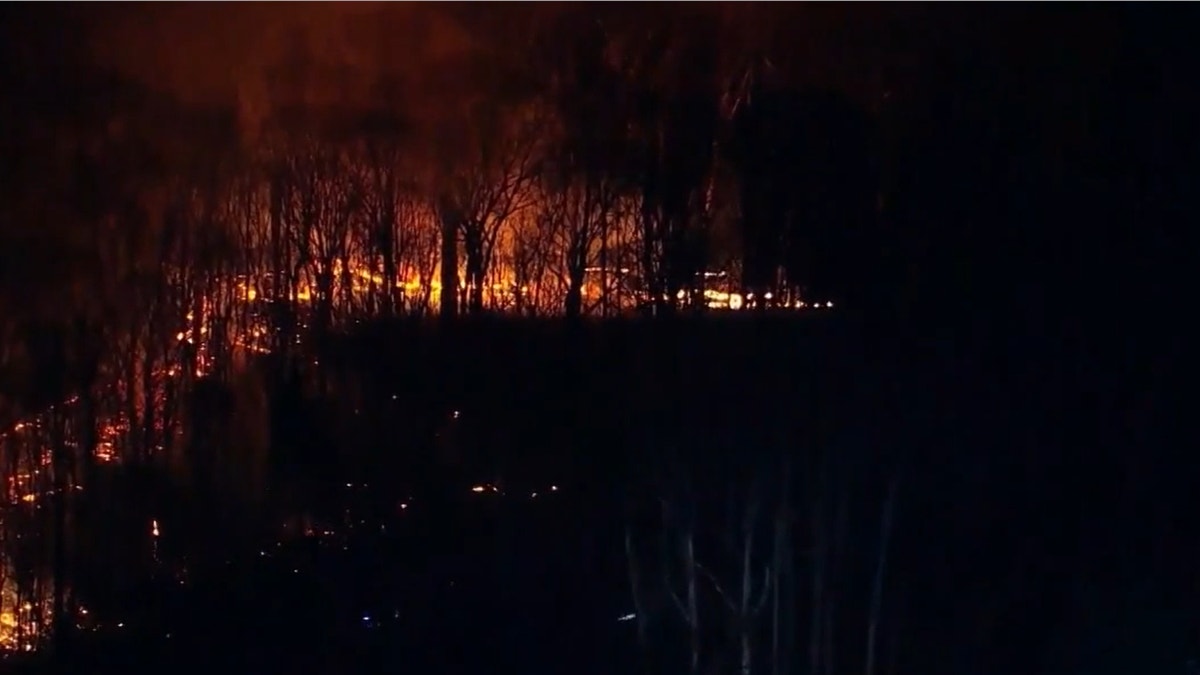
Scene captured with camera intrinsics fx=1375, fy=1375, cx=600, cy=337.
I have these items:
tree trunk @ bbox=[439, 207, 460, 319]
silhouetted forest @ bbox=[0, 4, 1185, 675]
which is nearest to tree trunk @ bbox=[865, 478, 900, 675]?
silhouetted forest @ bbox=[0, 4, 1185, 675]

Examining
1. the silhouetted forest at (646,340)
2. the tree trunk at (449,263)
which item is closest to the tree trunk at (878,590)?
the silhouetted forest at (646,340)

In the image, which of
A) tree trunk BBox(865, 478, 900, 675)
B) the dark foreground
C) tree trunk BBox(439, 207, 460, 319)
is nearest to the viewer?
tree trunk BBox(865, 478, 900, 675)

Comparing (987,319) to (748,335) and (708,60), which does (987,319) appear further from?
Result: (708,60)

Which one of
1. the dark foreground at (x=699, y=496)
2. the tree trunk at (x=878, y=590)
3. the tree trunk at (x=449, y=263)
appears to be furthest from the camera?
the tree trunk at (x=449, y=263)

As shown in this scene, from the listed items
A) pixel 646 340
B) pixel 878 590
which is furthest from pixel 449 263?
pixel 878 590

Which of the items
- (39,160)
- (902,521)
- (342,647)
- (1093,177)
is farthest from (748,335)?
(39,160)

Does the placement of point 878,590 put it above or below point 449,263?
below

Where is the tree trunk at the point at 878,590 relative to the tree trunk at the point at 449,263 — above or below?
below

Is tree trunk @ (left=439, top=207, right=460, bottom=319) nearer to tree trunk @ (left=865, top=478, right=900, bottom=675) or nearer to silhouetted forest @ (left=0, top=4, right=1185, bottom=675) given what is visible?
silhouetted forest @ (left=0, top=4, right=1185, bottom=675)

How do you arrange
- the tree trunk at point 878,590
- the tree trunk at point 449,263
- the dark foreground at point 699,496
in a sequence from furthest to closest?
1. the tree trunk at point 449,263
2. the dark foreground at point 699,496
3. the tree trunk at point 878,590

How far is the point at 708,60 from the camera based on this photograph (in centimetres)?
624

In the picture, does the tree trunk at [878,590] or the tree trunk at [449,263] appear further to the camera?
the tree trunk at [449,263]

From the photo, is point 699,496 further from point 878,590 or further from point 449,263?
point 449,263

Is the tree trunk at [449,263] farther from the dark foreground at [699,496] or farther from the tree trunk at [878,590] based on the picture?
the tree trunk at [878,590]
